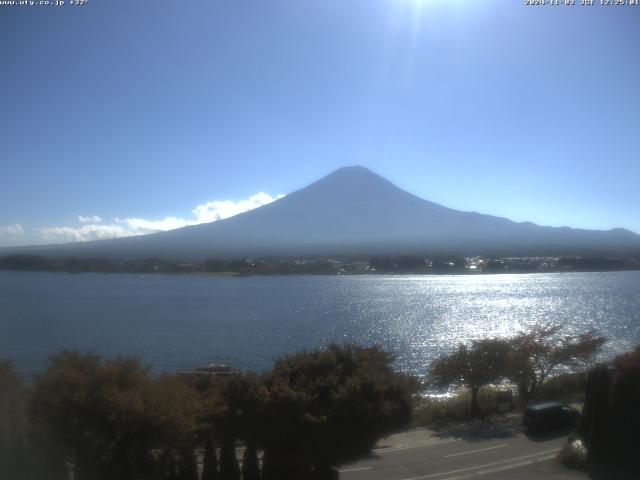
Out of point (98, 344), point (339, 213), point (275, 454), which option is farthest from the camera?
point (339, 213)

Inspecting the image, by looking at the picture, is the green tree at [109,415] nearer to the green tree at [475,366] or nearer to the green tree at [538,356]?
the green tree at [475,366]

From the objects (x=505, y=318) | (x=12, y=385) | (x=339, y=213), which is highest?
(x=339, y=213)

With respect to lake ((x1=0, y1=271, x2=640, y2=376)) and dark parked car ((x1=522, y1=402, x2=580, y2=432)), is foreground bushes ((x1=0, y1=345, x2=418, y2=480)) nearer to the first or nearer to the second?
lake ((x1=0, y1=271, x2=640, y2=376))

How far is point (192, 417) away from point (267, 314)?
32.2 meters

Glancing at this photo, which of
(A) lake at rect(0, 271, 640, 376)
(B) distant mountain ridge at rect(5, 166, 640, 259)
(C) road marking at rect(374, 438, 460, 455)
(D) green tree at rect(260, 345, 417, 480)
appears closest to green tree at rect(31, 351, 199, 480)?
(D) green tree at rect(260, 345, 417, 480)

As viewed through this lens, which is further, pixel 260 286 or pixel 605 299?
pixel 260 286

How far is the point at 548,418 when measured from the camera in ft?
36.1

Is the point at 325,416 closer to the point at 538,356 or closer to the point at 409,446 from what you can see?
the point at 409,446

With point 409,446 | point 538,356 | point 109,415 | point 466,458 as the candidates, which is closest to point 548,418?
point 466,458

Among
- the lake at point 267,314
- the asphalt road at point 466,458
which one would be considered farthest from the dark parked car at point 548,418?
the lake at point 267,314

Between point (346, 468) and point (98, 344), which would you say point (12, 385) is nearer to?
point (346, 468)

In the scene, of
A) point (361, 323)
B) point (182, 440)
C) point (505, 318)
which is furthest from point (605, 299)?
point (182, 440)

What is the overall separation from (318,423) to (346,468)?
2412mm

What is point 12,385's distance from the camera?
7.02 m
